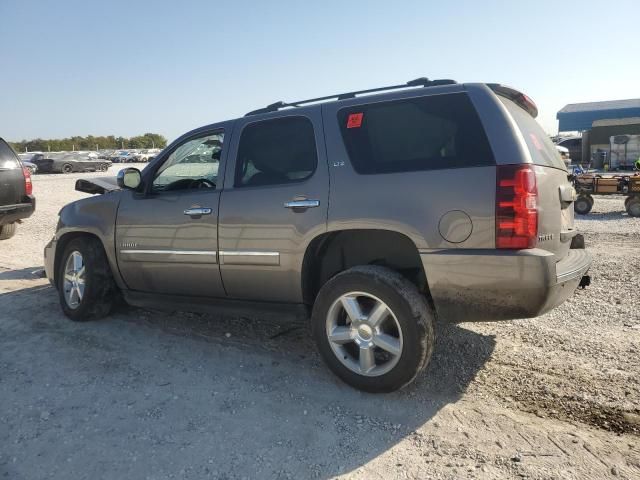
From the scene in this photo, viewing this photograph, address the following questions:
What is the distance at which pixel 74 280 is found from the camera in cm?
498

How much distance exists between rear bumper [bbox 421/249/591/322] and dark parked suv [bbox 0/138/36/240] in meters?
8.04

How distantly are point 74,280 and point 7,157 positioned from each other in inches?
202

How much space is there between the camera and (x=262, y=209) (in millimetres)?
3779

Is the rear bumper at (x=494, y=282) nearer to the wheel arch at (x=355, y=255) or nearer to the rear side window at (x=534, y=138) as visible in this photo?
the wheel arch at (x=355, y=255)

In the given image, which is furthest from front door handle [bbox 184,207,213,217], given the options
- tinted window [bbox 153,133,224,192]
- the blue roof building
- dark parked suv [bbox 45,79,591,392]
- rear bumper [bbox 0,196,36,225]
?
the blue roof building

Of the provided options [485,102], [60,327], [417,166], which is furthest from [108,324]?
[485,102]

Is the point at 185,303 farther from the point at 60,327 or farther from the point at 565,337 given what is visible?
the point at 565,337

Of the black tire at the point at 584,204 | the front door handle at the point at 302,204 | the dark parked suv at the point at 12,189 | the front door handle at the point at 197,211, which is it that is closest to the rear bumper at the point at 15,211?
the dark parked suv at the point at 12,189

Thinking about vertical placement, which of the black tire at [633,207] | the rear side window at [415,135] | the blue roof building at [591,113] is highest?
the blue roof building at [591,113]

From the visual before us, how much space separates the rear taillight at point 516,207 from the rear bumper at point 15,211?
843 cm

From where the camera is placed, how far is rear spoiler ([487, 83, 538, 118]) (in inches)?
133

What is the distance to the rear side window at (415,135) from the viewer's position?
Answer: 312cm

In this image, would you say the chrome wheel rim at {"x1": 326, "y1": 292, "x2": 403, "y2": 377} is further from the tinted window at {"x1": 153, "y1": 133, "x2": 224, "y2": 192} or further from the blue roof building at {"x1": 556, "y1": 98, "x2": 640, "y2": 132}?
the blue roof building at {"x1": 556, "y1": 98, "x2": 640, "y2": 132}

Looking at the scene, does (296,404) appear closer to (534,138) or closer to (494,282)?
(494,282)
